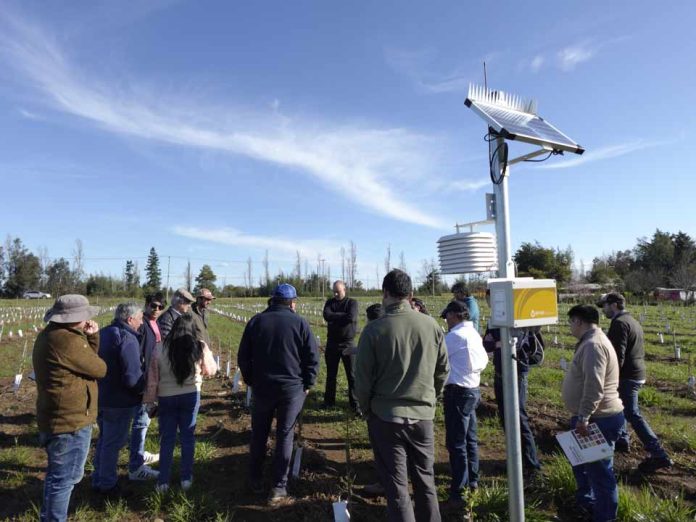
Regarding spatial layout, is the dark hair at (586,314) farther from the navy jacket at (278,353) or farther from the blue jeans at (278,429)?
the blue jeans at (278,429)

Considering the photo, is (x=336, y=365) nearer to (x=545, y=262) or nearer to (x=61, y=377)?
(x=61, y=377)

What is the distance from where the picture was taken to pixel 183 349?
373 centimetres

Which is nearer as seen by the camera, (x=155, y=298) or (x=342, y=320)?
(x=155, y=298)

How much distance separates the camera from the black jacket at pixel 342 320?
6156 millimetres

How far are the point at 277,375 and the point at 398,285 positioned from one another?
5.30 feet

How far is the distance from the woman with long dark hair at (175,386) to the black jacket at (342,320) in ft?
8.45

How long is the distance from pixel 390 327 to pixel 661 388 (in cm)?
781

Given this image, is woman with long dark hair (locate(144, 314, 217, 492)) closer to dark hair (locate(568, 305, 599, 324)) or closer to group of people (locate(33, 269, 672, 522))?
group of people (locate(33, 269, 672, 522))

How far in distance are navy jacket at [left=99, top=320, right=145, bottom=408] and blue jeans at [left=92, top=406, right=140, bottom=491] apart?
9 centimetres

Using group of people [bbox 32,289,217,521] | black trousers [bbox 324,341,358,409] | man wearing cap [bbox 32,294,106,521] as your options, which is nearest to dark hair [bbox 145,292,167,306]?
group of people [bbox 32,289,217,521]

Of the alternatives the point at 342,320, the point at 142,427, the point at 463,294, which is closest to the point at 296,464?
the point at 142,427

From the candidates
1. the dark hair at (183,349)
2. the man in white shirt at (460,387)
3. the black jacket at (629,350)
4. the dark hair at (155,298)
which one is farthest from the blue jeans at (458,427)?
the dark hair at (155,298)

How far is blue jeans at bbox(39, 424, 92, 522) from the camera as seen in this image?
2.95 metres

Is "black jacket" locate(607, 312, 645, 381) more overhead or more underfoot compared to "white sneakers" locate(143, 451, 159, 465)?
more overhead
